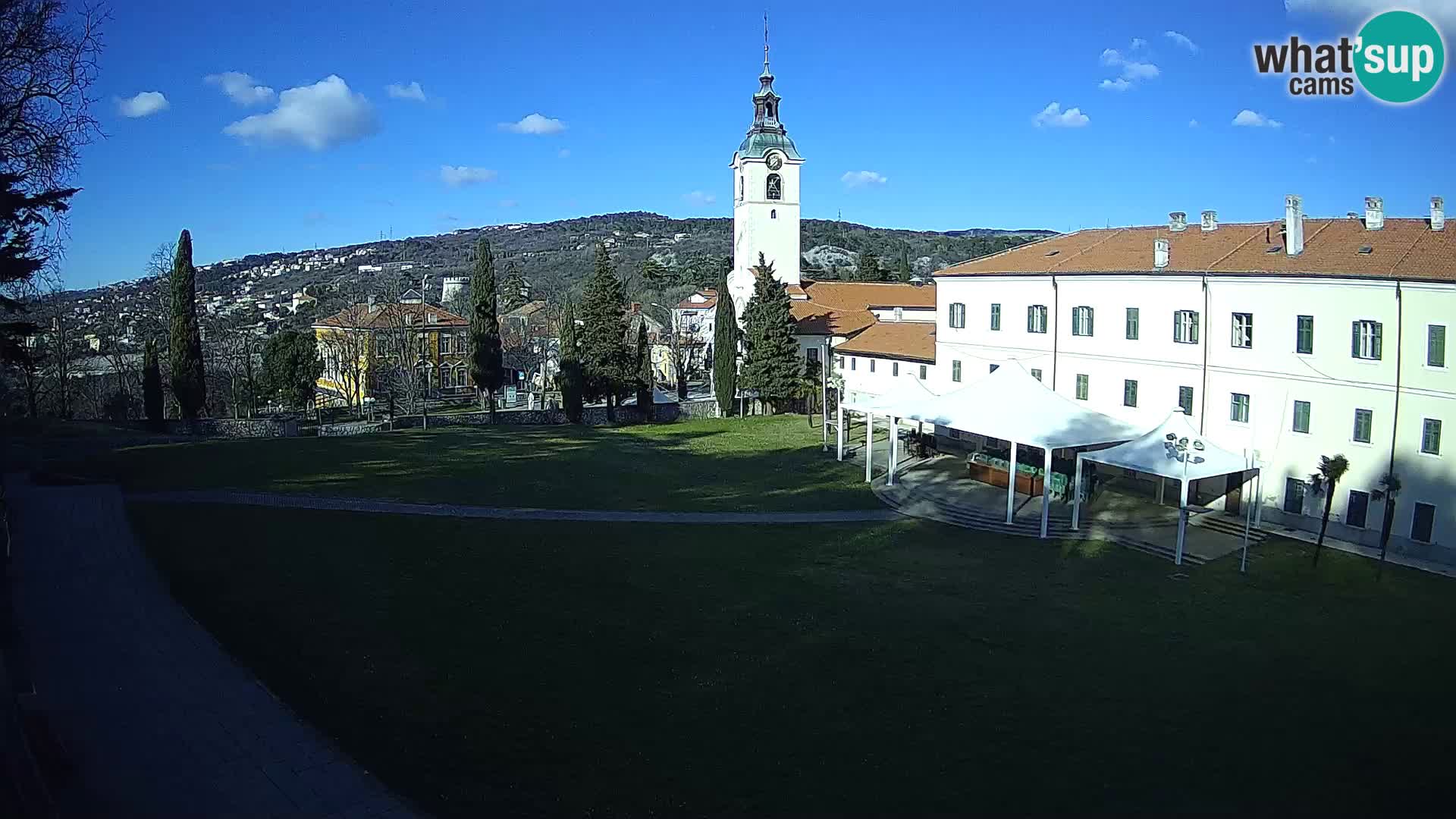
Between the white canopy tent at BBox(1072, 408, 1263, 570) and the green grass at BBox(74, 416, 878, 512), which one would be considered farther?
the green grass at BBox(74, 416, 878, 512)

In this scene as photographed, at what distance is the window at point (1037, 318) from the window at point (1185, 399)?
4.76m

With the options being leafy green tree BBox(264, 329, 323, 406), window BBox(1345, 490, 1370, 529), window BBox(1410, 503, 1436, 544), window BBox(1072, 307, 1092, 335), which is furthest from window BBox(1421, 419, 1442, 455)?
leafy green tree BBox(264, 329, 323, 406)

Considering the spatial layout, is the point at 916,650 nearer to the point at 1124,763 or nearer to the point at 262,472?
the point at 1124,763

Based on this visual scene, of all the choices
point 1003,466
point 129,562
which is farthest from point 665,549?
point 1003,466

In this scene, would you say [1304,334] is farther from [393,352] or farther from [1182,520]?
[393,352]

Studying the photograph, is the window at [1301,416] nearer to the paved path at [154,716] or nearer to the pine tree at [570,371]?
the paved path at [154,716]

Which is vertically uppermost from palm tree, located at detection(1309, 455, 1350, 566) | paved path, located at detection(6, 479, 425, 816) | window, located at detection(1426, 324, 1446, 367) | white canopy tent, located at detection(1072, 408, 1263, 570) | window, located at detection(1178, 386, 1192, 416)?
window, located at detection(1426, 324, 1446, 367)

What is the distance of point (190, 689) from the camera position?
9500 mm

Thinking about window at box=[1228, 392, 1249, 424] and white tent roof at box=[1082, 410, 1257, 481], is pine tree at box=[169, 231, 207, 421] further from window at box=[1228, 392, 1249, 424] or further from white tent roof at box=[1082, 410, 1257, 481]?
window at box=[1228, 392, 1249, 424]

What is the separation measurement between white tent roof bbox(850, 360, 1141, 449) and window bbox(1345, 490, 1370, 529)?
459cm

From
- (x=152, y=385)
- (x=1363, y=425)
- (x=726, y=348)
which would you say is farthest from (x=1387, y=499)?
(x=152, y=385)

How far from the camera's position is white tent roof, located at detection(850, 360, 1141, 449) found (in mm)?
20797

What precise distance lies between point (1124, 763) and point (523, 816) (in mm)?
6145

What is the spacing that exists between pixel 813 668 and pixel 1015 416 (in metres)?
12.3
